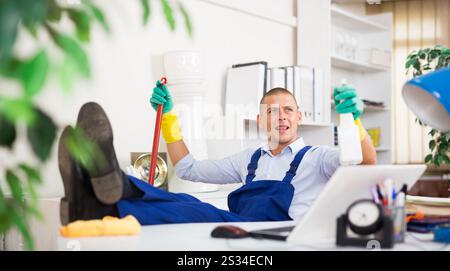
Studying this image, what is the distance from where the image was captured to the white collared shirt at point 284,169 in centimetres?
194

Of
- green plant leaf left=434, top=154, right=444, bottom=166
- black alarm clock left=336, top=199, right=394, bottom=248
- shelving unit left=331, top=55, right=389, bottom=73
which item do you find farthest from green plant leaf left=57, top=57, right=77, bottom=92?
green plant leaf left=434, top=154, right=444, bottom=166

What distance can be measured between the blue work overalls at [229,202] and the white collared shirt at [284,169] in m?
0.04

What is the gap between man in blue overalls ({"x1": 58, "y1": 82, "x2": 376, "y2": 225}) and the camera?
1.31 meters

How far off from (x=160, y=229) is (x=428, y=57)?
2.97 metres

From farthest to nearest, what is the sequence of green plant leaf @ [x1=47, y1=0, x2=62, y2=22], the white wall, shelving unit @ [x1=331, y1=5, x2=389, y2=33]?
shelving unit @ [x1=331, y1=5, x2=389, y2=33] → the white wall → green plant leaf @ [x1=47, y1=0, x2=62, y2=22]

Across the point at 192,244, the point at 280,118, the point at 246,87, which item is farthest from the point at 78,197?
the point at 246,87

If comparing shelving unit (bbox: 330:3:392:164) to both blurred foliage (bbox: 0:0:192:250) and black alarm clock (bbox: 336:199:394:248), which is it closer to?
black alarm clock (bbox: 336:199:394:248)

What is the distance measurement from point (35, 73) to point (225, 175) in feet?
5.81

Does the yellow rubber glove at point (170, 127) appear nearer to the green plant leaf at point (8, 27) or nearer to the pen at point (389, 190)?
the pen at point (389, 190)

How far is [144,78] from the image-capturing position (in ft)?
8.57

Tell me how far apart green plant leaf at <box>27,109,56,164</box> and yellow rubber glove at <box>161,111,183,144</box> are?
1.66 metres

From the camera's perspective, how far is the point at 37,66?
1.53 ft
